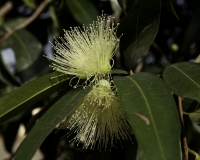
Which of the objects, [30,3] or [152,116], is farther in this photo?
[30,3]

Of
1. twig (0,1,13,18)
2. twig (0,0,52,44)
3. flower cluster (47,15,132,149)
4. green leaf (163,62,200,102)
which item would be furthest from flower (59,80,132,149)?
twig (0,1,13,18)

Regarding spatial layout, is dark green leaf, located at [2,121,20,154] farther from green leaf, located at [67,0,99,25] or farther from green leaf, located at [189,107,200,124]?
green leaf, located at [189,107,200,124]

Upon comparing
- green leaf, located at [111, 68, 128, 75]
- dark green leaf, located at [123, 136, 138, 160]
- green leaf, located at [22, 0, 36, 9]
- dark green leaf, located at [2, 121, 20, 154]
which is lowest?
dark green leaf, located at [2, 121, 20, 154]

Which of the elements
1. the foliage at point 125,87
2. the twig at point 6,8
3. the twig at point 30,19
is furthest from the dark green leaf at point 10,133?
the twig at point 6,8

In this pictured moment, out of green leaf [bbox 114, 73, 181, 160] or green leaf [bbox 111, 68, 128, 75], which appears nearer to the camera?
green leaf [bbox 114, 73, 181, 160]

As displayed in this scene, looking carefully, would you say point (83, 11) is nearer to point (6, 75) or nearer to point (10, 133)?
point (6, 75)

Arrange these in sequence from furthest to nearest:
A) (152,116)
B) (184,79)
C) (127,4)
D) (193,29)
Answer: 1. (193,29)
2. (127,4)
3. (184,79)
4. (152,116)

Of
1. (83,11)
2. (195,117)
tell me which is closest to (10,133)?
(83,11)
